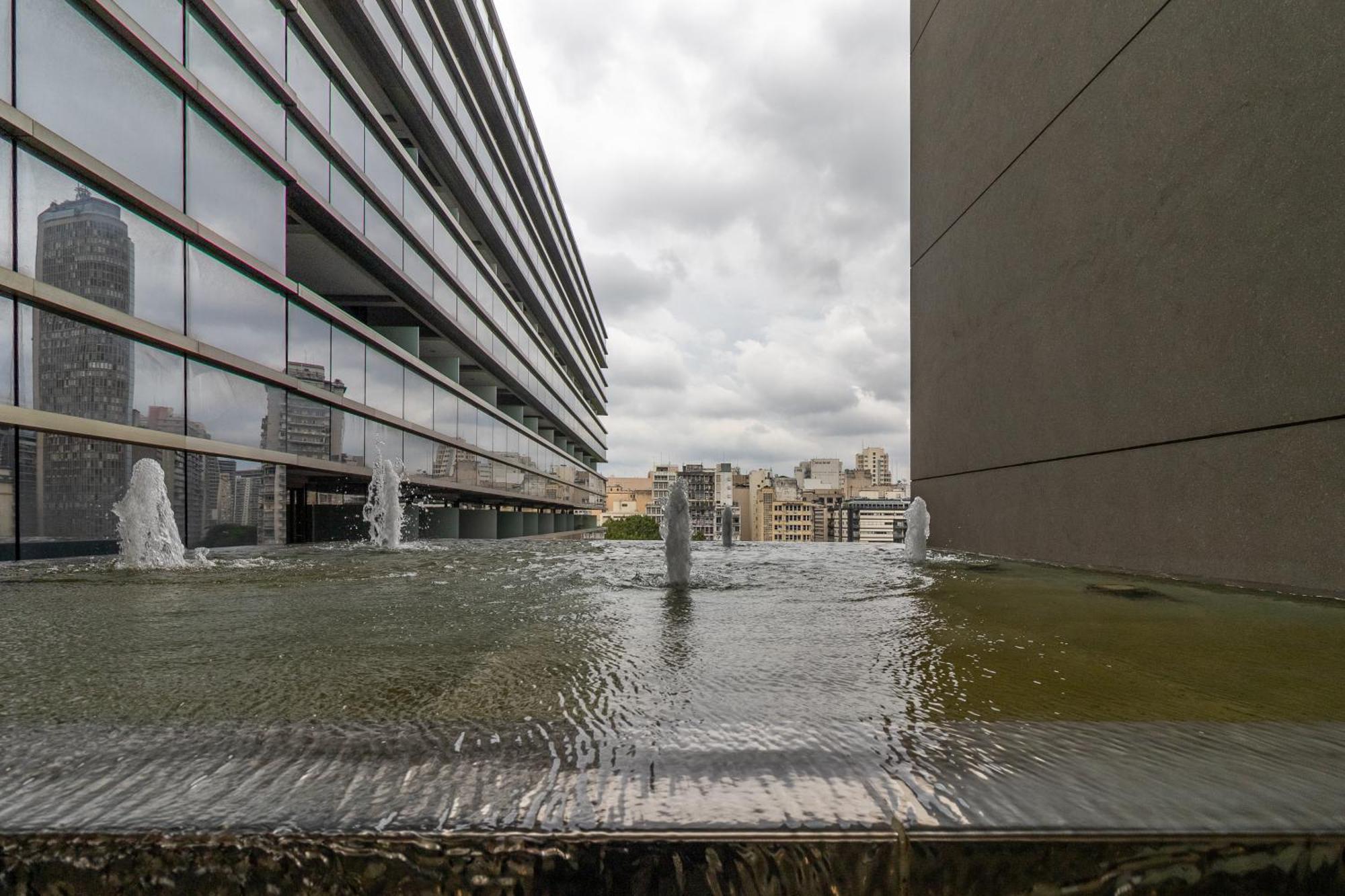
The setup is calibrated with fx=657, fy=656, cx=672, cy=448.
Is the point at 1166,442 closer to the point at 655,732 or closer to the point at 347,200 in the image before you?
the point at 655,732

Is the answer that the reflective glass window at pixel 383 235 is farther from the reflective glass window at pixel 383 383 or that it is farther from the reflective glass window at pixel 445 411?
the reflective glass window at pixel 445 411

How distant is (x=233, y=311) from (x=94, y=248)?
290cm

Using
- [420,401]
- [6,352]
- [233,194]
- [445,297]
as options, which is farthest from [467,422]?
[6,352]

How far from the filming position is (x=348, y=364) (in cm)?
1593

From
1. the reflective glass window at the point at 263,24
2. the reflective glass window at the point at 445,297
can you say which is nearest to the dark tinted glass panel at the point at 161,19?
the reflective glass window at the point at 263,24

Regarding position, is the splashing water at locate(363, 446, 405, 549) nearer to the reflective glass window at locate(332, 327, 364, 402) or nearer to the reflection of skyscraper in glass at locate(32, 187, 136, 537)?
the reflective glass window at locate(332, 327, 364, 402)

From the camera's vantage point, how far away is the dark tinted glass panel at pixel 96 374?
841 cm

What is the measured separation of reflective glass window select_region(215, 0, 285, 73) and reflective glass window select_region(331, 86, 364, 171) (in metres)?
2.04

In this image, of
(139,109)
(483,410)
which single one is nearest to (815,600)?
(139,109)

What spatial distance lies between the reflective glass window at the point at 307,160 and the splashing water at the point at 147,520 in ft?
23.5

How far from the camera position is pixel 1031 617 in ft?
13.3

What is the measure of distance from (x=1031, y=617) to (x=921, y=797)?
3.35 metres

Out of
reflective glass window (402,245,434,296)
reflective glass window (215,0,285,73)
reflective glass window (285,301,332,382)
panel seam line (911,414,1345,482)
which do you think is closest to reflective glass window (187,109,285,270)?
reflective glass window (285,301,332,382)

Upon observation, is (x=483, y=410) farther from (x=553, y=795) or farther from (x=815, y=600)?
(x=553, y=795)
